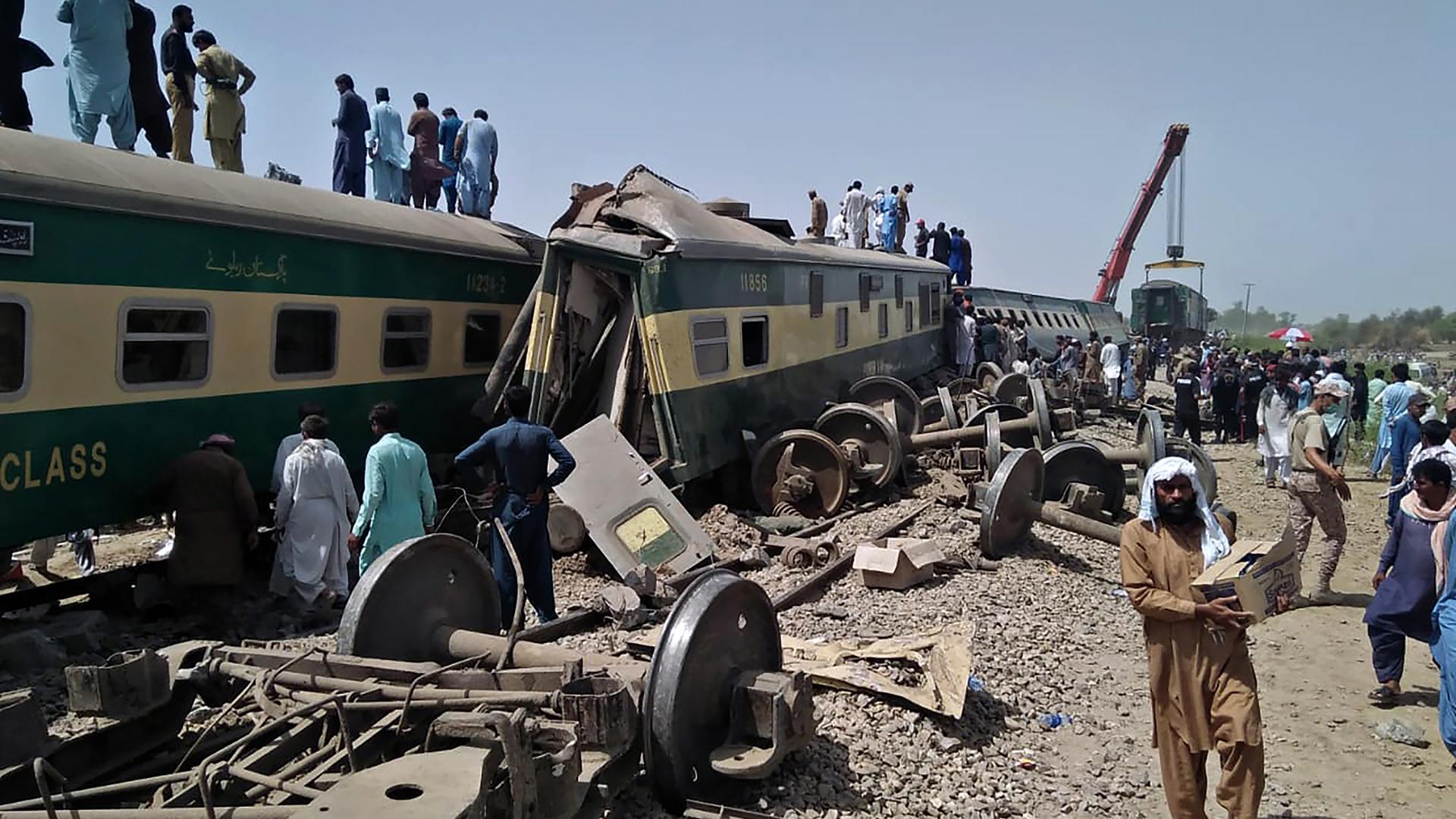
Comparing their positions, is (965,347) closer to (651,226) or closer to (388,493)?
(651,226)

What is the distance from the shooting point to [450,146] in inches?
539

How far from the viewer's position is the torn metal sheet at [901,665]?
5141 millimetres

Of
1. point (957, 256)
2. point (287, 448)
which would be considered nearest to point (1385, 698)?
point (287, 448)

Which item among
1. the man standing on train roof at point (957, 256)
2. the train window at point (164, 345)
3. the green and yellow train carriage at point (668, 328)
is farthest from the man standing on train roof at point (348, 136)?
the man standing on train roof at point (957, 256)

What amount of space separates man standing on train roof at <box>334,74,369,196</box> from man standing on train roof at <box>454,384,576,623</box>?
636cm

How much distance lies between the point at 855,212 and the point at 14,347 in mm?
15634

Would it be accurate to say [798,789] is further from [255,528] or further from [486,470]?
[486,470]

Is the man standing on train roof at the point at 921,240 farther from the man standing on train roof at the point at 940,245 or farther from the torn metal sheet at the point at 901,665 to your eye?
the torn metal sheet at the point at 901,665

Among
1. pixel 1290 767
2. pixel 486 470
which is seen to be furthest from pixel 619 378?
pixel 1290 767

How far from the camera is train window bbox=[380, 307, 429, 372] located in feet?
31.0

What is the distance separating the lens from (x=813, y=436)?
10461 millimetres

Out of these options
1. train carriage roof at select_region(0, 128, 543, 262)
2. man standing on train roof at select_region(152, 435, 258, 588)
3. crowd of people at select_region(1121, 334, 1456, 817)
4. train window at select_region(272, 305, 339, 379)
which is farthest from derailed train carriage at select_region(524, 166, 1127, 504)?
crowd of people at select_region(1121, 334, 1456, 817)

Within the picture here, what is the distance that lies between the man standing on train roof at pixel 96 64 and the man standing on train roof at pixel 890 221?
14042mm

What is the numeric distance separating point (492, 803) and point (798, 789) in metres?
1.72
